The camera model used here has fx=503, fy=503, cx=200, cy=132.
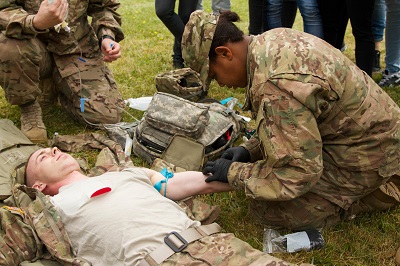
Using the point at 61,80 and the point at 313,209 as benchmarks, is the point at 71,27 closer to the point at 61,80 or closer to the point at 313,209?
the point at 61,80

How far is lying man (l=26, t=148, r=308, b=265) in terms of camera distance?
254 cm

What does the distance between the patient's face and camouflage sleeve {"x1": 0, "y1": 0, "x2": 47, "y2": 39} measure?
131cm

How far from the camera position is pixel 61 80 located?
484 cm

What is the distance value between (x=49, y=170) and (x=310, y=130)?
5.62 ft

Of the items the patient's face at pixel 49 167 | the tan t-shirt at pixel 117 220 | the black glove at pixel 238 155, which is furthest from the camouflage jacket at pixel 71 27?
the black glove at pixel 238 155

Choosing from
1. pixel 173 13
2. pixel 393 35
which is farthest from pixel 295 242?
pixel 173 13

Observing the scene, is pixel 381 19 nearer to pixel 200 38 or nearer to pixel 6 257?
pixel 200 38

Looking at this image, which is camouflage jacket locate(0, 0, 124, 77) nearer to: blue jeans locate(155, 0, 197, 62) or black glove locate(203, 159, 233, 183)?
blue jeans locate(155, 0, 197, 62)

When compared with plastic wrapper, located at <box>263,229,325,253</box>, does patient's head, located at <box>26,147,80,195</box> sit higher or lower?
higher

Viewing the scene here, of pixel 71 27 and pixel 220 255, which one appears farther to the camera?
pixel 71 27

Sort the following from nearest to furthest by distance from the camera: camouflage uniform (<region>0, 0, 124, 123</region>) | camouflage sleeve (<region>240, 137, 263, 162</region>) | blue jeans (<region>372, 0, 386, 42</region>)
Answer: camouflage sleeve (<region>240, 137, 263, 162</region>)
camouflage uniform (<region>0, 0, 124, 123</region>)
blue jeans (<region>372, 0, 386, 42</region>)

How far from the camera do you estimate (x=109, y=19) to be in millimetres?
4891

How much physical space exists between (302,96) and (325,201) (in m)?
0.83

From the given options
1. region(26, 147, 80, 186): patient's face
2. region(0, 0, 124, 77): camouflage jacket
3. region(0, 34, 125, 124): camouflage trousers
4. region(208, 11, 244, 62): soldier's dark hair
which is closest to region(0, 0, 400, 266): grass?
region(0, 34, 125, 124): camouflage trousers
